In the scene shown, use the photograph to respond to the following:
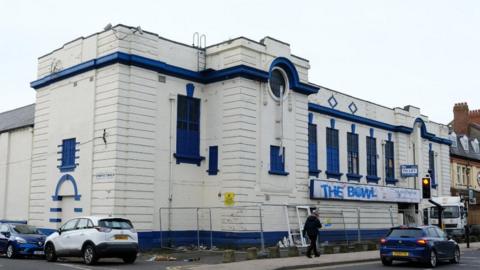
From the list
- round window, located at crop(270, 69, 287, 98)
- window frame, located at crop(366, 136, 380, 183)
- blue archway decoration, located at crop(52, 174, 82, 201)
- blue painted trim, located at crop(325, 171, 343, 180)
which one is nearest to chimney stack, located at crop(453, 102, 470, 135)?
window frame, located at crop(366, 136, 380, 183)

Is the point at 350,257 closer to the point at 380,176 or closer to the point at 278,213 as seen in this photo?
the point at 278,213

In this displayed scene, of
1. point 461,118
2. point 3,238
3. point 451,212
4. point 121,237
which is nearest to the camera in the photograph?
point 121,237

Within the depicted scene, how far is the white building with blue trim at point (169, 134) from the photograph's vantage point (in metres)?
24.3

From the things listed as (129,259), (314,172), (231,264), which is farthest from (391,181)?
(129,259)

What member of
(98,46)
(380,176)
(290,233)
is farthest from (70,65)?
(380,176)

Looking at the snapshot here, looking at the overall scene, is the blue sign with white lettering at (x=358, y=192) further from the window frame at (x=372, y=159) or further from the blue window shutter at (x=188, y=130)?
the blue window shutter at (x=188, y=130)

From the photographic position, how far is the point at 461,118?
206 ft

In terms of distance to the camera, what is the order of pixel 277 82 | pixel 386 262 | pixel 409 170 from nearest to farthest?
pixel 386 262, pixel 277 82, pixel 409 170

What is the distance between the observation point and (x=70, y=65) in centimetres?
2691

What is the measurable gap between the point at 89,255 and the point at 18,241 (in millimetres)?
4492

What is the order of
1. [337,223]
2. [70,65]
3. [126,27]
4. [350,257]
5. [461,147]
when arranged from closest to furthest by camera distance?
[350,257] < [126,27] < [70,65] < [337,223] < [461,147]

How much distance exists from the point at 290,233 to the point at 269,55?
8.77 m

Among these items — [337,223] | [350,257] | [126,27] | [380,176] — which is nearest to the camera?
[350,257]

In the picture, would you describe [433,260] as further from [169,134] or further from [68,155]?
[68,155]
